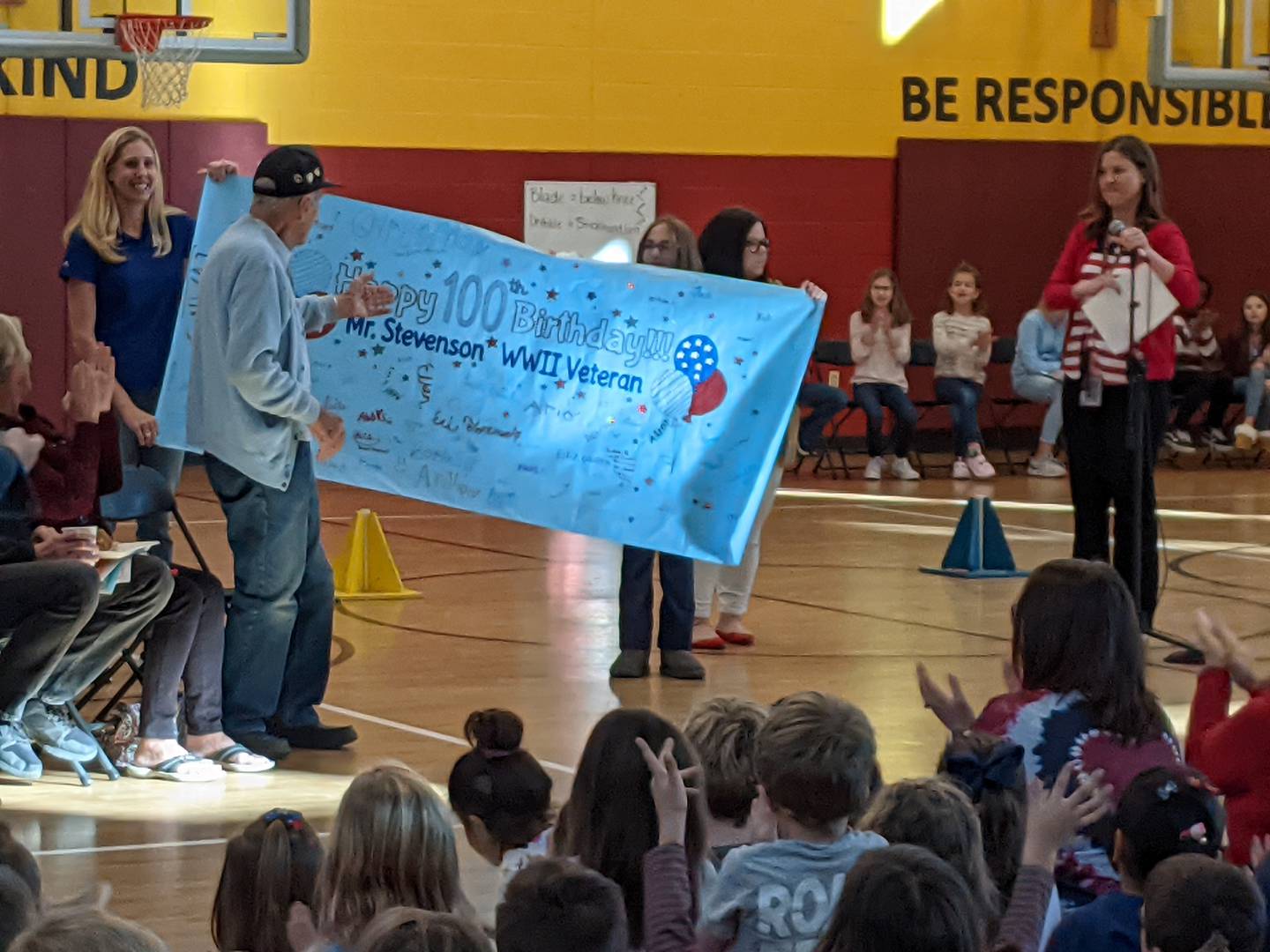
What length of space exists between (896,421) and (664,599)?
26.7ft

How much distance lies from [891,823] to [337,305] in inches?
147

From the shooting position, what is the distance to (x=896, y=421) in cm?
1577

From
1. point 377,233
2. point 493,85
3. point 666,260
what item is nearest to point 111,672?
point 377,233

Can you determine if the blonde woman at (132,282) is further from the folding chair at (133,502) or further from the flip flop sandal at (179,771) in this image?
the flip flop sandal at (179,771)

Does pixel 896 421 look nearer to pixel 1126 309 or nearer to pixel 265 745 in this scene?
pixel 1126 309

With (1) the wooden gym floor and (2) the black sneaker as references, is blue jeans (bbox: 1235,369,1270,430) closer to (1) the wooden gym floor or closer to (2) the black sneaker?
(1) the wooden gym floor

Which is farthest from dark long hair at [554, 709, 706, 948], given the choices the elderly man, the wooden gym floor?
the elderly man

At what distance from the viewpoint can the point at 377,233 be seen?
7.44 metres

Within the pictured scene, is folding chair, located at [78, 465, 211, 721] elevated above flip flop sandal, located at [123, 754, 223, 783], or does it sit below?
above

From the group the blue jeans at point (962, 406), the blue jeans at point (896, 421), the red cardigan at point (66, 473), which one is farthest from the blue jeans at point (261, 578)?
the blue jeans at point (962, 406)

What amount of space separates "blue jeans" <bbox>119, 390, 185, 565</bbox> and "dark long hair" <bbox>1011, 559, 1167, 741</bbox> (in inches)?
155

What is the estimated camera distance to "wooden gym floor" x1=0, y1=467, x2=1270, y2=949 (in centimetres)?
556

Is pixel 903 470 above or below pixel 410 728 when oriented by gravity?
above

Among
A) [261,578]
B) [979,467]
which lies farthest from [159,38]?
[979,467]
